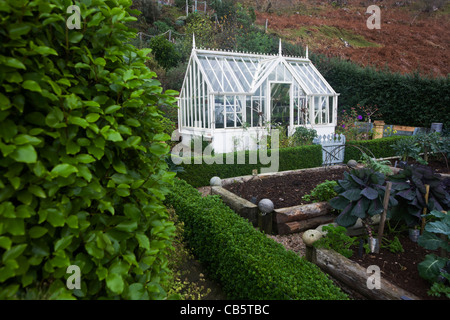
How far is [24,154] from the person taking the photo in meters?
1.08

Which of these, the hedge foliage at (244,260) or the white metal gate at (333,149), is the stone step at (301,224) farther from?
the white metal gate at (333,149)

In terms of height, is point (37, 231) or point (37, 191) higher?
point (37, 191)

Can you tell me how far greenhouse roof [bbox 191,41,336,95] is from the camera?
990 centimetres

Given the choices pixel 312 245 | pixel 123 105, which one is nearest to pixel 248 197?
pixel 312 245

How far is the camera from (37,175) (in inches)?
44.1

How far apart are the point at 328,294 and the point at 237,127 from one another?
7916 mm

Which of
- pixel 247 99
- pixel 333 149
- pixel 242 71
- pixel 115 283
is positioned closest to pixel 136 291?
pixel 115 283

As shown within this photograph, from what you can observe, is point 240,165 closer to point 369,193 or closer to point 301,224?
point 301,224

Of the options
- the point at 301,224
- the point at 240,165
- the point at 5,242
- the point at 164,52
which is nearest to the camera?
the point at 5,242

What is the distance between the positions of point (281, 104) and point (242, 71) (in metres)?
1.92

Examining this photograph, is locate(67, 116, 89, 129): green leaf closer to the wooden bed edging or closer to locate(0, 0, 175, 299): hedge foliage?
locate(0, 0, 175, 299): hedge foliage

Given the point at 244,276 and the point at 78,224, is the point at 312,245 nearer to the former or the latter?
the point at 244,276

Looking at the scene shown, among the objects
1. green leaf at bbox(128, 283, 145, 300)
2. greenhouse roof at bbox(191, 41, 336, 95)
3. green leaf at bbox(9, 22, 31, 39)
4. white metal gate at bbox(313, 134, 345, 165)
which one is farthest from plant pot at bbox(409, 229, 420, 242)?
greenhouse roof at bbox(191, 41, 336, 95)

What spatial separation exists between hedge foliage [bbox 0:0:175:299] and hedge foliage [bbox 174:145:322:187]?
497 centimetres
